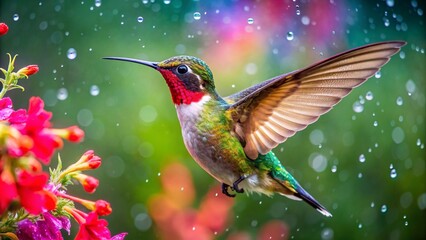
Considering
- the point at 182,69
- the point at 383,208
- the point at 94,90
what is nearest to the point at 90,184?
the point at 182,69

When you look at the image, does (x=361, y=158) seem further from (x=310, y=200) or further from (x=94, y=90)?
(x=310, y=200)

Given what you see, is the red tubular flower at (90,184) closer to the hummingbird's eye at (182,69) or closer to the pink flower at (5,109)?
the pink flower at (5,109)

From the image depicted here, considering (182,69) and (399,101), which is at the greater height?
(182,69)

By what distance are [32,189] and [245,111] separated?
0.54 m

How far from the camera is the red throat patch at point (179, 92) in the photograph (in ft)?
3.10

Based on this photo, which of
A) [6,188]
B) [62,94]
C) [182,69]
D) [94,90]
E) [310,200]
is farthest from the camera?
[62,94]

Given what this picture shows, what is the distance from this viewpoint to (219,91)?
6.68 feet

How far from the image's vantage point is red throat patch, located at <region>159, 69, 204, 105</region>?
3.10ft

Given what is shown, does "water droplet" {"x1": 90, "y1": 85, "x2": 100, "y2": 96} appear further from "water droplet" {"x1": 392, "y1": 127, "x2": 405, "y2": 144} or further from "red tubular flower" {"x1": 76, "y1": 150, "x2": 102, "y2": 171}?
"red tubular flower" {"x1": 76, "y1": 150, "x2": 102, "y2": 171}

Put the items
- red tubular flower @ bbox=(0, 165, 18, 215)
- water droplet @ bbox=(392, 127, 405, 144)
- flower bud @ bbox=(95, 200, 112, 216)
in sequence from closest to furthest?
red tubular flower @ bbox=(0, 165, 18, 215)
flower bud @ bbox=(95, 200, 112, 216)
water droplet @ bbox=(392, 127, 405, 144)

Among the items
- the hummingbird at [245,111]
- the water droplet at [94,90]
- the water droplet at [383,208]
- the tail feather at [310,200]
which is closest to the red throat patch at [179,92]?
the hummingbird at [245,111]

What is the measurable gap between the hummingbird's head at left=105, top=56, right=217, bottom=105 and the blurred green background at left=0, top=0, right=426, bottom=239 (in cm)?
97

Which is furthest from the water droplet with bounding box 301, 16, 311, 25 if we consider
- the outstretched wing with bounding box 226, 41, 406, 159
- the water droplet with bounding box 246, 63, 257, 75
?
the outstretched wing with bounding box 226, 41, 406, 159

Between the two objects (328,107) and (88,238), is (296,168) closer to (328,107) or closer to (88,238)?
(328,107)
